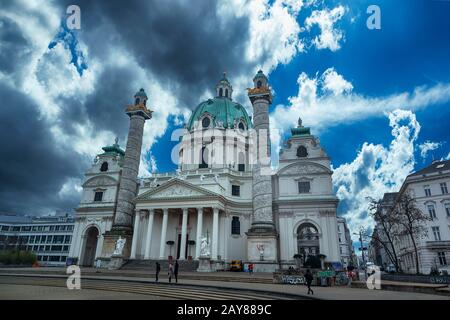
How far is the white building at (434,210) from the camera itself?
3700cm

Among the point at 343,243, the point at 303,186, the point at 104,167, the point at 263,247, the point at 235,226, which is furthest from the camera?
the point at 343,243

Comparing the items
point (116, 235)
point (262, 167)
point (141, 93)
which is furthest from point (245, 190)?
point (141, 93)

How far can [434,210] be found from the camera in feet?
129

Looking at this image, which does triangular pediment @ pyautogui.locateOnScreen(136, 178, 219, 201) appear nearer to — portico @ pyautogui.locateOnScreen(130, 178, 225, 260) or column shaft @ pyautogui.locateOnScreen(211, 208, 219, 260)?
portico @ pyautogui.locateOnScreen(130, 178, 225, 260)

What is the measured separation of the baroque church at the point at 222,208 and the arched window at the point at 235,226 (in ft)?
0.46

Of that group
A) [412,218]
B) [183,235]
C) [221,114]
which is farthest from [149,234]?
[412,218]

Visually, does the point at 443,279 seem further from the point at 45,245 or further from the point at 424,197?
the point at 45,245

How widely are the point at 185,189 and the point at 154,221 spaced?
23.4ft

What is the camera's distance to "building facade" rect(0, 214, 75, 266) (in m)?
74.8

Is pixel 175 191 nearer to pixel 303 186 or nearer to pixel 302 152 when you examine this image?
pixel 303 186

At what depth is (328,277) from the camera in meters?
20.1

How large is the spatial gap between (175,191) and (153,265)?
383 inches

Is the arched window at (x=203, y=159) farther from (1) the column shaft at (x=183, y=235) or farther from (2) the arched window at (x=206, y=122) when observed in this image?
(1) the column shaft at (x=183, y=235)

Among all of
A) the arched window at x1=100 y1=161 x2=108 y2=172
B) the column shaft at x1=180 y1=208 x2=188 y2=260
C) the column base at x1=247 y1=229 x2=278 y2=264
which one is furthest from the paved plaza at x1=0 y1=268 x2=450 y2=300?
the arched window at x1=100 y1=161 x2=108 y2=172
